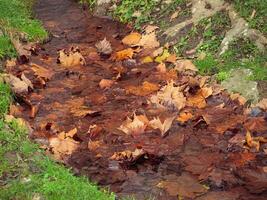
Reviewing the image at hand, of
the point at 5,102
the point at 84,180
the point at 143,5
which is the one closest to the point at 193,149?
the point at 84,180

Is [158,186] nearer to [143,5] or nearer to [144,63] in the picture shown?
[144,63]

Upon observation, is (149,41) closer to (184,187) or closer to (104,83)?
(104,83)

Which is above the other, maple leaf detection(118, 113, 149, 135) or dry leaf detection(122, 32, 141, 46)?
maple leaf detection(118, 113, 149, 135)

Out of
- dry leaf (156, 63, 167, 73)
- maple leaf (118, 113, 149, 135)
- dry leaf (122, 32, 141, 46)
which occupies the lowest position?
dry leaf (122, 32, 141, 46)

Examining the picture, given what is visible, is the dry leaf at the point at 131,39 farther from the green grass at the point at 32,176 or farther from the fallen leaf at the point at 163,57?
the green grass at the point at 32,176

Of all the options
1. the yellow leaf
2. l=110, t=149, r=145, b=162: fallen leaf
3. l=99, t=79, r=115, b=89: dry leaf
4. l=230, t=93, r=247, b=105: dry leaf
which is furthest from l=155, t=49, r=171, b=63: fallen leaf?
l=110, t=149, r=145, b=162: fallen leaf

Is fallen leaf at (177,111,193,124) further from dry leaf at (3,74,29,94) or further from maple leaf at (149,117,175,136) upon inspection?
dry leaf at (3,74,29,94)

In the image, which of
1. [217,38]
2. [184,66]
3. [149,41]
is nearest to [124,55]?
[149,41]
